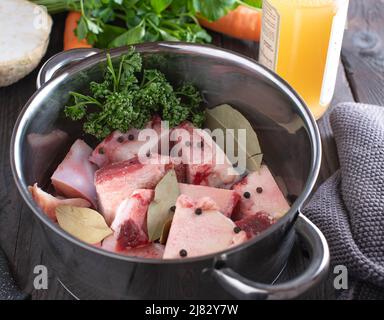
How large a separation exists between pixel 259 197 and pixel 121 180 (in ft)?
0.73

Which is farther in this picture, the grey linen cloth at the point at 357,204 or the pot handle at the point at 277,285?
the grey linen cloth at the point at 357,204

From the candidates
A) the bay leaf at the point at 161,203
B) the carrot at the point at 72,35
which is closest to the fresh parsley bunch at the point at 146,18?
the carrot at the point at 72,35

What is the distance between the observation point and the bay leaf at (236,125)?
1.09m

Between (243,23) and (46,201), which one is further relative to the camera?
(243,23)

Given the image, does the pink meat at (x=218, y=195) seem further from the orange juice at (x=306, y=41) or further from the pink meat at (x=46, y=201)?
the orange juice at (x=306, y=41)

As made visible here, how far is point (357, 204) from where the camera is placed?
102 cm

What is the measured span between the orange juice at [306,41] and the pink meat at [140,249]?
1.59 ft

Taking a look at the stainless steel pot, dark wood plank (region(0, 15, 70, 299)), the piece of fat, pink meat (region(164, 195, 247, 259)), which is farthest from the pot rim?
the piece of fat

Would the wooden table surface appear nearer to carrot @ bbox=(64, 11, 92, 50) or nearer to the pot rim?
carrot @ bbox=(64, 11, 92, 50)

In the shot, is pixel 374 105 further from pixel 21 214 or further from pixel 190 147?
pixel 21 214

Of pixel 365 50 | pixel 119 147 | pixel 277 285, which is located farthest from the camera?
pixel 365 50

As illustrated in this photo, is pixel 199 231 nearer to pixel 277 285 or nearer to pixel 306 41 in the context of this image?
pixel 277 285

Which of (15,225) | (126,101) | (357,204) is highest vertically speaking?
(126,101)

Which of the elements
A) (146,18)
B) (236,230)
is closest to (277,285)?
(236,230)
